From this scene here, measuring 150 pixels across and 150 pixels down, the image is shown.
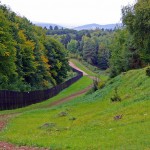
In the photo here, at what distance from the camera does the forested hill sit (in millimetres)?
55469

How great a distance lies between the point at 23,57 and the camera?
74.8 metres

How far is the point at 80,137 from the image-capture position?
1867 centimetres

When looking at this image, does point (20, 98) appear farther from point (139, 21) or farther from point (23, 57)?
point (139, 21)

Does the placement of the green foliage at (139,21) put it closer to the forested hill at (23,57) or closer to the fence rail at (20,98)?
the forested hill at (23,57)

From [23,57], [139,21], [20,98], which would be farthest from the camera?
[23,57]

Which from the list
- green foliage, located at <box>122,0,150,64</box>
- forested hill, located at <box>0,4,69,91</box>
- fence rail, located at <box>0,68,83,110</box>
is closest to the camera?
green foliage, located at <box>122,0,150,64</box>

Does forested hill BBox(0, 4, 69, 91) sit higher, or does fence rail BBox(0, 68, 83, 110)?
forested hill BBox(0, 4, 69, 91)

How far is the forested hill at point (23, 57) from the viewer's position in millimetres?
55469

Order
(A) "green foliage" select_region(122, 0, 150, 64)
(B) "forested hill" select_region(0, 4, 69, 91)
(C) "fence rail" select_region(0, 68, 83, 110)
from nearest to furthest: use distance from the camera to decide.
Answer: (A) "green foliage" select_region(122, 0, 150, 64) < (C) "fence rail" select_region(0, 68, 83, 110) < (B) "forested hill" select_region(0, 4, 69, 91)

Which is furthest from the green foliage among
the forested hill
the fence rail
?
the fence rail

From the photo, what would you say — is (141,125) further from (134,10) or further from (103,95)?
(134,10)

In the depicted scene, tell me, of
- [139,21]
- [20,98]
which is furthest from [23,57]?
[139,21]

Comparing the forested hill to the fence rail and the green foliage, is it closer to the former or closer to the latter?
the fence rail

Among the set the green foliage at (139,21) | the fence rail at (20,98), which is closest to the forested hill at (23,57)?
the fence rail at (20,98)
